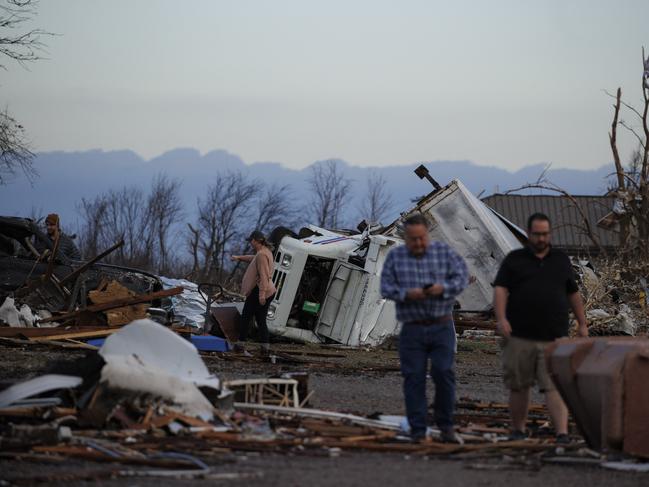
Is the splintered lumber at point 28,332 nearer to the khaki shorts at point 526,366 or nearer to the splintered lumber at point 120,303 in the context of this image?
the splintered lumber at point 120,303

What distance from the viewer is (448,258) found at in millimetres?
10055

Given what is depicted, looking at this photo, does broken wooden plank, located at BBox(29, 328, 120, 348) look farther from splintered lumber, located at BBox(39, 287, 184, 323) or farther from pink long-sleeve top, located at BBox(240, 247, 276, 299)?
pink long-sleeve top, located at BBox(240, 247, 276, 299)

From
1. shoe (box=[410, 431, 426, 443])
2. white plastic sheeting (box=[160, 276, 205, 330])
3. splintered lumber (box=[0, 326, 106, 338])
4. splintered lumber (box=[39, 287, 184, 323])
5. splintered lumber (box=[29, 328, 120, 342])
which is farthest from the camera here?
white plastic sheeting (box=[160, 276, 205, 330])

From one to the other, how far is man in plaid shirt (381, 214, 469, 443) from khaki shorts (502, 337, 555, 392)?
578 mm

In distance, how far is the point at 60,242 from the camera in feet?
69.7

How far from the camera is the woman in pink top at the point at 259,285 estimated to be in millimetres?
19875

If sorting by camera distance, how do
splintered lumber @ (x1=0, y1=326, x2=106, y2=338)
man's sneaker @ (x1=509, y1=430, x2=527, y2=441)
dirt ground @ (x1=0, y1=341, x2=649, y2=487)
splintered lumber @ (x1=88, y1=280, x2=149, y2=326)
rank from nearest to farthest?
dirt ground @ (x1=0, y1=341, x2=649, y2=487)
man's sneaker @ (x1=509, y1=430, x2=527, y2=441)
splintered lumber @ (x1=0, y1=326, x2=106, y2=338)
splintered lumber @ (x1=88, y1=280, x2=149, y2=326)

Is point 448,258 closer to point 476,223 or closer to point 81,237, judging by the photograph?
point 476,223

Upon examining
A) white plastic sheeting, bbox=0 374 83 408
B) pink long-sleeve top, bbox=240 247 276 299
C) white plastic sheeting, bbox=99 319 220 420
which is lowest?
white plastic sheeting, bbox=0 374 83 408

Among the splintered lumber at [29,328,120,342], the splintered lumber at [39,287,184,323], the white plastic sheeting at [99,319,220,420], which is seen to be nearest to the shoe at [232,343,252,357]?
the splintered lumber at [39,287,184,323]

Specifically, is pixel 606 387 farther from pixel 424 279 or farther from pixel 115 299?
pixel 115 299

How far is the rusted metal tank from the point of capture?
9.17m

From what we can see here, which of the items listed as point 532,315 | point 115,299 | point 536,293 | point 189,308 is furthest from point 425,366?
point 189,308

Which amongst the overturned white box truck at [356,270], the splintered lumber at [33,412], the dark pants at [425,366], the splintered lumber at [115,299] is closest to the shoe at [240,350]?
the splintered lumber at [115,299]
